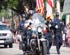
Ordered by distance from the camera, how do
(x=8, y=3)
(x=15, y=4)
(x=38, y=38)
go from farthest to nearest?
1. (x=8, y=3)
2. (x=15, y=4)
3. (x=38, y=38)

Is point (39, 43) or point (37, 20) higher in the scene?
point (37, 20)

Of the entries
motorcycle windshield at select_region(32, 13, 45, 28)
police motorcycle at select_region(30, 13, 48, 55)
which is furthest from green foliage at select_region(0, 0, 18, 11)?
police motorcycle at select_region(30, 13, 48, 55)

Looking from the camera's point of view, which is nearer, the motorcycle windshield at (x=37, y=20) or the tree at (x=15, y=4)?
the motorcycle windshield at (x=37, y=20)

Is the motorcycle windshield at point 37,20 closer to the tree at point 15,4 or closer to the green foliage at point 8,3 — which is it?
the tree at point 15,4

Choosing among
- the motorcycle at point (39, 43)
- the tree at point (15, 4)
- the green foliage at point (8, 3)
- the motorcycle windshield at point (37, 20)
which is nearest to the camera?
the motorcycle at point (39, 43)

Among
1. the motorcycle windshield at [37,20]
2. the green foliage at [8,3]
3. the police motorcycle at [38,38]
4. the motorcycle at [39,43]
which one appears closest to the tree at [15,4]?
the green foliage at [8,3]

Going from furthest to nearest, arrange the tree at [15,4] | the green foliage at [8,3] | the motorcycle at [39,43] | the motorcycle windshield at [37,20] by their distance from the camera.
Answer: the green foliage at [8,3] → the tree at [15,4] → the motorcycle windshield at [37,20] → the motorcycle at [39,43]

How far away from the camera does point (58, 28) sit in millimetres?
16469

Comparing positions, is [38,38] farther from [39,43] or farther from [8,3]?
[8,3]

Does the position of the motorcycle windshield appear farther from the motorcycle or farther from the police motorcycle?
the motorcycle

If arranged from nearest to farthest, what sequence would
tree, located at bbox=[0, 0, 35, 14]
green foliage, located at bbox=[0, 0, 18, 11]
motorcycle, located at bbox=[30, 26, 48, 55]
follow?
motorcycle, located at bbox=[30, 26, 48, 55], tree, located at bbox=[0, 0, 35, 14], green foliage, located at bbox=[0, 0, 18, 11]

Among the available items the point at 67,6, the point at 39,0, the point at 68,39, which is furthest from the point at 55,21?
the point at 68,39

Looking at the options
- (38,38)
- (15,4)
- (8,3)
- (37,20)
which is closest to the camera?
(38,38)

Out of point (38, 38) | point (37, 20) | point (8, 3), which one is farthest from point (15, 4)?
point (38, 38)
